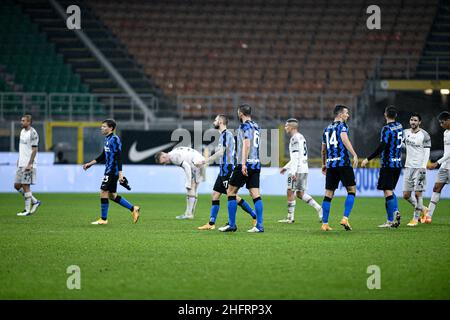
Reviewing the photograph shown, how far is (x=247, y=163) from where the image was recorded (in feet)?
43.9

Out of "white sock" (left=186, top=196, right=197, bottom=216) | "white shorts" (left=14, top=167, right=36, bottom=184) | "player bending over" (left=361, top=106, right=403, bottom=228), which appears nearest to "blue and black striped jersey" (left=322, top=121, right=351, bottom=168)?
"player bending over" (left=361, top=106, right=403, bottom=228)

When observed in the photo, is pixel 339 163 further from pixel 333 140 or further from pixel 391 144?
pixel 391 144

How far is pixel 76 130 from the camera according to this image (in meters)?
28.3

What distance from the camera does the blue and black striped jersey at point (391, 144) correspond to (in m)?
14.2

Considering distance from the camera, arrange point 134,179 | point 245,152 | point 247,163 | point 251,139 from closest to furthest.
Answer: point 245,152 → point 251,139 → point 247,163 → point 134,179

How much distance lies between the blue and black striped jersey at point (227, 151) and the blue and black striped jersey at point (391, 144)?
8.53ft

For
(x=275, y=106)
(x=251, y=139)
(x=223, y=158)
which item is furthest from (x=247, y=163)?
(x=275, y=106)

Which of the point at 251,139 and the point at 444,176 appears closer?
the point at 251,139

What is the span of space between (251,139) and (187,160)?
4.16 m

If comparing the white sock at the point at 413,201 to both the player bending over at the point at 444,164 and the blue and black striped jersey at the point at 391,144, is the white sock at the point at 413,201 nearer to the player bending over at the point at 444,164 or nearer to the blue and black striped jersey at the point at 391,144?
the player bending over at the point at 444,164

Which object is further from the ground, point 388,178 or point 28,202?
point 388,178
